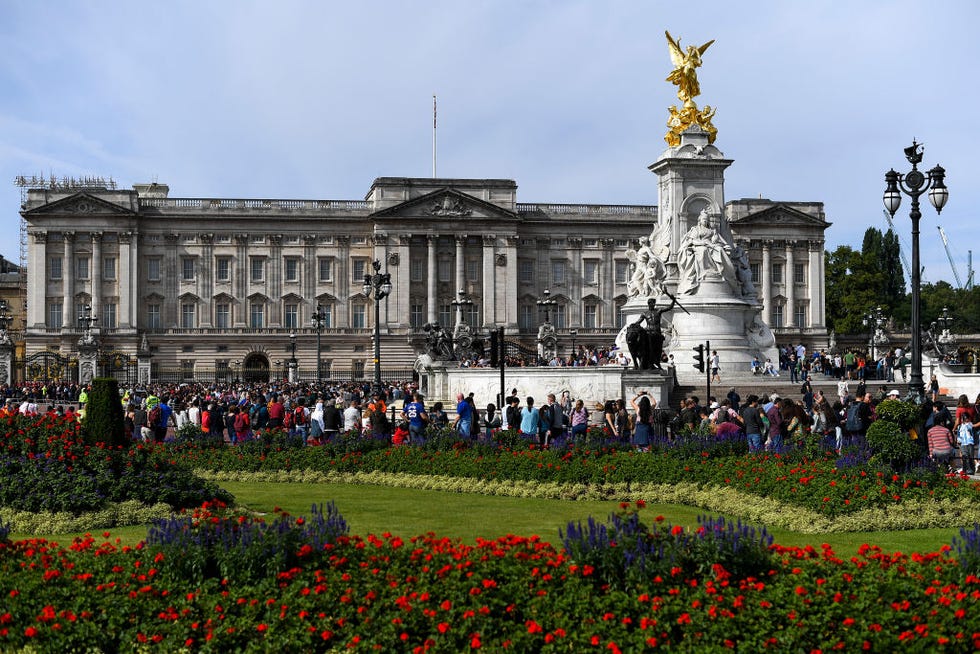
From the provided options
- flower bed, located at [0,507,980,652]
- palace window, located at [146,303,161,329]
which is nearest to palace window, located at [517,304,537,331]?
palace window, located at [146,303,161,329]

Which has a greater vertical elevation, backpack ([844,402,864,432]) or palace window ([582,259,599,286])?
palace window ([582,259,599,286])

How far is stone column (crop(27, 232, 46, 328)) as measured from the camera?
79750 millimetres

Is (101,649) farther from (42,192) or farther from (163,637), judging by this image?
(42,192)

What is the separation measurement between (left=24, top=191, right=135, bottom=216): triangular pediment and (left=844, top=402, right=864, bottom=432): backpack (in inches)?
2741

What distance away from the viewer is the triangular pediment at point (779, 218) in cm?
8706

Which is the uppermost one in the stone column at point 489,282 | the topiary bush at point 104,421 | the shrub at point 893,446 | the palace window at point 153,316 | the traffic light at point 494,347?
the stone column at point 489,282

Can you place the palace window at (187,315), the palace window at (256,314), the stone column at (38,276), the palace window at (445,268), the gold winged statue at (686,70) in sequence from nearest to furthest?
the gold winged statue at (686,70) → the stone column at (38,276) → the palace window at (187,315) → the palace window at (256,314) → the palace window at (445,268)

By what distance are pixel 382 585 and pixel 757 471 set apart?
835 cm

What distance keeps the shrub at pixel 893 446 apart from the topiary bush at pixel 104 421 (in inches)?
405

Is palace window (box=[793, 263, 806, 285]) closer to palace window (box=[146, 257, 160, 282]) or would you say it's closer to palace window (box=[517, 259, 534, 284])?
palace window (box=[517, 259, 534, 284])

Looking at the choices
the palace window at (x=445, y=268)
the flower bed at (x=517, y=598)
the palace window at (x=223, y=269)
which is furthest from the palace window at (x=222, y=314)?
the flower bed at (x=517, y=598)

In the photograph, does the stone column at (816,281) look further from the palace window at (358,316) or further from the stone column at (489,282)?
the palace window at (358,316)

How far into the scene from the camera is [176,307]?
83.2m

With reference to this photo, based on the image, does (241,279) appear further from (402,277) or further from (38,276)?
(38,276)
